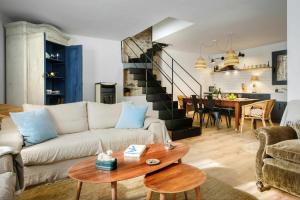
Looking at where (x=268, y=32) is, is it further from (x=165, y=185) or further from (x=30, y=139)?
(x=30, y=139)

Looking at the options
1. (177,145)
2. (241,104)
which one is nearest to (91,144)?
(177,145)

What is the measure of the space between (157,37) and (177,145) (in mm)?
4753

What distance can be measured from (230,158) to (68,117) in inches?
101

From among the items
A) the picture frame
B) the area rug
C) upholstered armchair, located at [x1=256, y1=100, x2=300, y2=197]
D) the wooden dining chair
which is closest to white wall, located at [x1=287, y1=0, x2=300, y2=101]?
upholstered armchair, located at [x1=256, y1=100, x2=300, y2=197]

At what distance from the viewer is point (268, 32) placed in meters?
5.54

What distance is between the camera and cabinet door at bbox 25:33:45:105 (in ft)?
13.3

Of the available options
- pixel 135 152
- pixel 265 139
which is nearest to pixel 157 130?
pixel 135 152

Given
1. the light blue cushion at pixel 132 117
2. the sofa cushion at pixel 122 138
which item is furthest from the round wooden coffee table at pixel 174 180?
the light blue cushion at pixel 132 117

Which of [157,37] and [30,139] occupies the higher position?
[157,37]

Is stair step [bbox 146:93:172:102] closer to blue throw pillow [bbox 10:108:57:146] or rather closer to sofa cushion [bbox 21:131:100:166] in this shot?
sofa cushion [bbox 21:131:100:166]

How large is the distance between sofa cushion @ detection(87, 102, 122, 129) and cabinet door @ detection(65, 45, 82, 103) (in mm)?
1781

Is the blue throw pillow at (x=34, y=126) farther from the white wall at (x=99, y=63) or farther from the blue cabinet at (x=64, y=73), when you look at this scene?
the white wall at (x=99, y=63)

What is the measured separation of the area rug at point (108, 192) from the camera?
Result: 2.03m

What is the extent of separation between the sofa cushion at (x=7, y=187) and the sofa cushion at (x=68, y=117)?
144 cm
